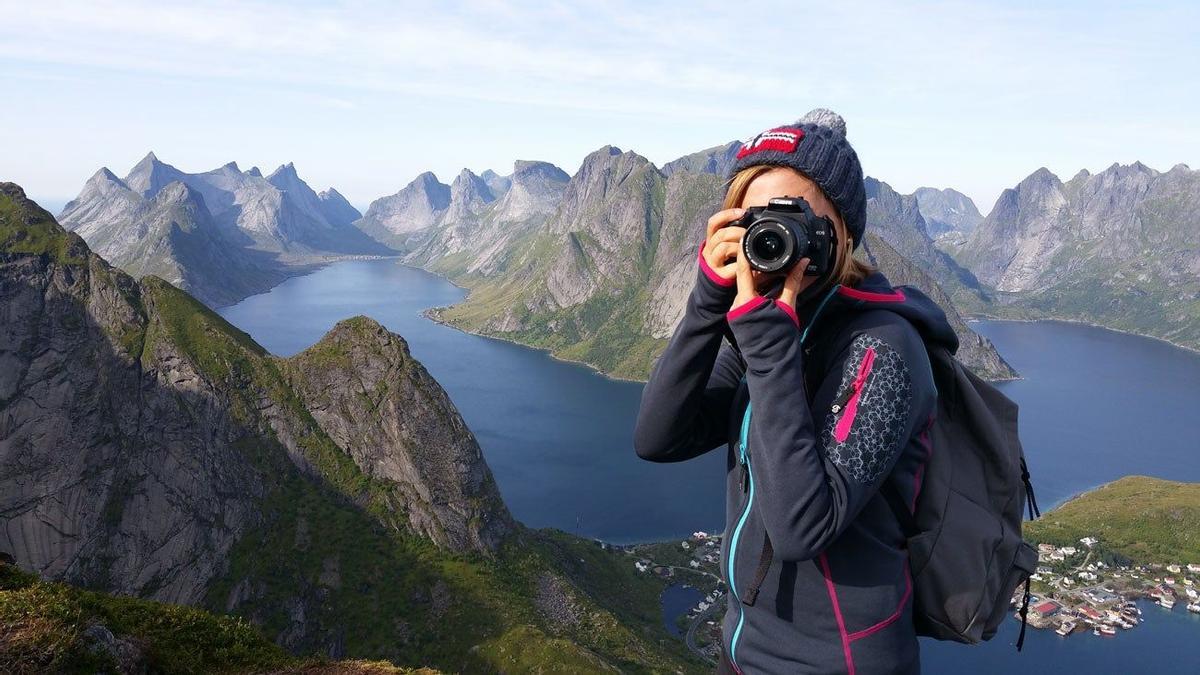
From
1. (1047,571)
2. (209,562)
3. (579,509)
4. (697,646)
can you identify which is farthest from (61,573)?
(1047,571)

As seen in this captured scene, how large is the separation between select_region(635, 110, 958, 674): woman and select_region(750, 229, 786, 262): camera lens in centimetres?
9

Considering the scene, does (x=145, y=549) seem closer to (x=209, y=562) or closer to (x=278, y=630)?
(x=209, y=562)

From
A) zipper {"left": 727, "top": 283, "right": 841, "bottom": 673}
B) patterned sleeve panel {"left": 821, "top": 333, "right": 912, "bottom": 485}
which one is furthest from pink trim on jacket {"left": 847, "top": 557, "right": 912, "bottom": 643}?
patterned sleeve panel {"left": 821, "top": 333, "right": 912, "bottom": 485}

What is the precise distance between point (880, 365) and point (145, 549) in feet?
223

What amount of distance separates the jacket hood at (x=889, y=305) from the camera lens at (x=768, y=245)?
0.42 m

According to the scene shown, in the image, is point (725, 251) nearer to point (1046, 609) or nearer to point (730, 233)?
point (730, 233)

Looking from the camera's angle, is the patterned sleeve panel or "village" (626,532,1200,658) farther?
"village" (626,532,1200,658)

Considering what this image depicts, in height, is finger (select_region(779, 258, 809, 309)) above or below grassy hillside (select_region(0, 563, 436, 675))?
above

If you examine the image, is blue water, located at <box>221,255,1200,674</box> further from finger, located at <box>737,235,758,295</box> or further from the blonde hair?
finger, located at <box>737,235,758,295</box>

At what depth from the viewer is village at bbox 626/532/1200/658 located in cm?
8219

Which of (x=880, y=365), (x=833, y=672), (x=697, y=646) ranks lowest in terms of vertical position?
(x=697, y=646)

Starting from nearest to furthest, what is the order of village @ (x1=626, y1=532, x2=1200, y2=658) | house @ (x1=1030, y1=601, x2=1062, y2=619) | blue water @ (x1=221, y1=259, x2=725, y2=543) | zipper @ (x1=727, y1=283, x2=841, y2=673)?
zipper @ (x1=727, y1=283, x2=841, y2=673) → village @ (x1=626, y1=532, x2=1200, y2=658) → house @ (x1=1030, y1=601, x2=1062, y2=619) → blue water @ (x1=221, y1=259, x2=725, y2=543)

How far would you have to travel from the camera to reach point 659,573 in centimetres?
8544

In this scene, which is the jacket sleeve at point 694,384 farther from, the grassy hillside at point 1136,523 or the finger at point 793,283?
the grassy hillside at point 1136,523
